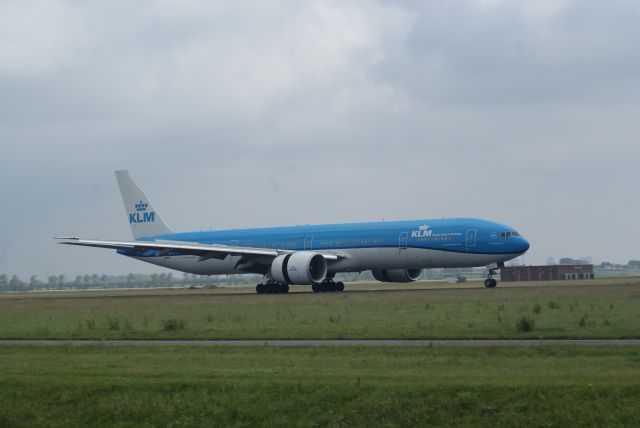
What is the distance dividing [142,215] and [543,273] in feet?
134

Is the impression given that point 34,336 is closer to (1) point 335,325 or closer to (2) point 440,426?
(1) point 335,325

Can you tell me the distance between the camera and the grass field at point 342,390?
18.2 m

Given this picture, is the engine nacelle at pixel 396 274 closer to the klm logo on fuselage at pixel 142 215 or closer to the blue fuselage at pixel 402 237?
the blue fuselage at pixel 402 237

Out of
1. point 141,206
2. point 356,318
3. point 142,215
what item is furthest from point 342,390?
A: point 141,206

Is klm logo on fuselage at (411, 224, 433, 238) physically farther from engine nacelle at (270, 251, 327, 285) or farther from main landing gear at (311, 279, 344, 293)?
main landing gear at (311, 279, 344, 293)

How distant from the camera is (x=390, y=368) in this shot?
2252cm

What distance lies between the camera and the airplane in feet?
197

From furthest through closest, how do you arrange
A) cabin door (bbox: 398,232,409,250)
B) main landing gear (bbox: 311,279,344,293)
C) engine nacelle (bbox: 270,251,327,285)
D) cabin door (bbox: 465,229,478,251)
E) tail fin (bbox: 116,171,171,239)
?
1. tail fin (bbox: 116,171,171,239)
2. main landing gear (bbox: 311,279,344,293)
3. engine nacelle (bbox: 270,251,327,285)
4. cabin door (bbox: 398,232,409,250)
5. cabin door (bbox: 465,229,478,251)

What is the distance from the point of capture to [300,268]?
61688mm

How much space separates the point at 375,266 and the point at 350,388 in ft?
146

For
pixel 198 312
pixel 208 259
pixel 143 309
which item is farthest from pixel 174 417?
pixel 208 259

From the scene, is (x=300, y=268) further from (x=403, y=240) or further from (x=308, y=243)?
(x=403, y=240)

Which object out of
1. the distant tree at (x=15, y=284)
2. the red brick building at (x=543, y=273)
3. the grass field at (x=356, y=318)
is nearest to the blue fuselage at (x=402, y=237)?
the grass field at (x=356, y=318)

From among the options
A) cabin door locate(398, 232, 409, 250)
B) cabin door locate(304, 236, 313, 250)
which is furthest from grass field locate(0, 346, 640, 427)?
cabin door locate(304, 236, 313, 250)
